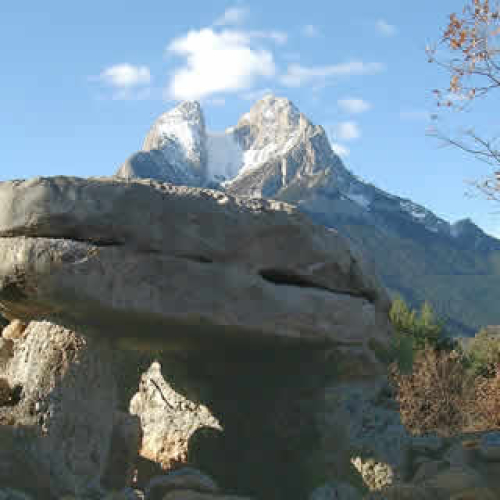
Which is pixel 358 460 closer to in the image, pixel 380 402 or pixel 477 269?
pixel 380 402

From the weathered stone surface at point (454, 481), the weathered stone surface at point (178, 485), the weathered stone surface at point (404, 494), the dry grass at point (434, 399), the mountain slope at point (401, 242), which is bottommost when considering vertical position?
the weathered stone surface at point (178, 485)

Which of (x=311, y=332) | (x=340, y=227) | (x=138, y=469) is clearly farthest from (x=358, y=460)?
(x=340, y=227)

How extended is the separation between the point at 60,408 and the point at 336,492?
3.00 metres

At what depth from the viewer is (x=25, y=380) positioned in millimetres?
7465

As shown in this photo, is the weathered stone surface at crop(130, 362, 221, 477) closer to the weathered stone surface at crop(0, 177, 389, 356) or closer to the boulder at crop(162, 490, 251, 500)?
the weathered stone surface at crop(0, 177, 389, 356)

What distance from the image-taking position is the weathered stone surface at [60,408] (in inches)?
277

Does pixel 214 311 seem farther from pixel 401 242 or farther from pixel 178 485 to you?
pixel 401 242

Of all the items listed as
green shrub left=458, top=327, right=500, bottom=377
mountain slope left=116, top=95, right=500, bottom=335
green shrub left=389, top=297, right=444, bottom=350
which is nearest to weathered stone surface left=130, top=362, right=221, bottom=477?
green shrub left=458, top=327, right=500, bottom=377

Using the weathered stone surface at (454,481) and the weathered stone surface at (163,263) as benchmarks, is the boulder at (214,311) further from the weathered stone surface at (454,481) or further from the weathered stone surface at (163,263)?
the weathered stone surface at (454,481)

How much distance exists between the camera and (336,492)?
7.78 meters

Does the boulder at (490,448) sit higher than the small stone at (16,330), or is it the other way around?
the small stone at (16,330)

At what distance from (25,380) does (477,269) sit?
171956 millimetres

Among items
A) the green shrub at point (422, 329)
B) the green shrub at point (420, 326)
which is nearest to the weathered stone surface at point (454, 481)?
the green shrub at point (422, 329)

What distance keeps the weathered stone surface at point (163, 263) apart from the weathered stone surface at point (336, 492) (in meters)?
1.54
